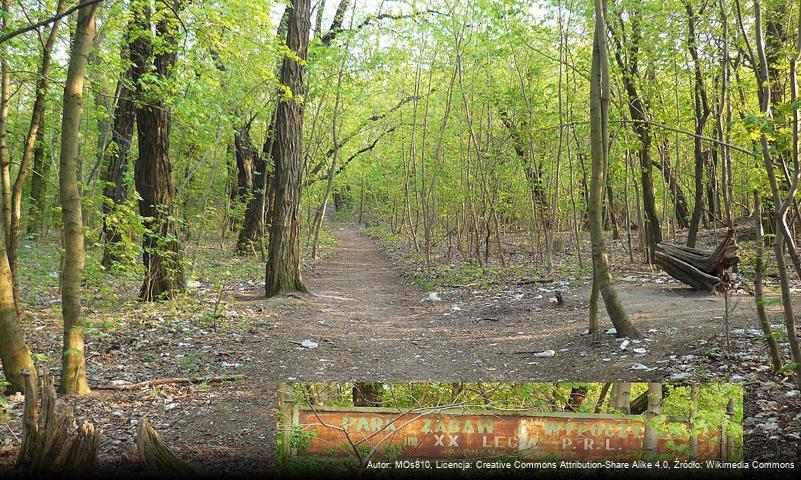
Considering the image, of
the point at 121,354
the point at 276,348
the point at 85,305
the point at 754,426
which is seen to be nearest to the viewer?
the point at 754,426

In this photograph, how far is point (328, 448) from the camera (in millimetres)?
2176

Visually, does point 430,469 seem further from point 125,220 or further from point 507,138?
point 507,138

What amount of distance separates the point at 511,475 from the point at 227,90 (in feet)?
37.4

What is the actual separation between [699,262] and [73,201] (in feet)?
28.7

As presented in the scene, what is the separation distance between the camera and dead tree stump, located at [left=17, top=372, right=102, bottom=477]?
272 centimetres

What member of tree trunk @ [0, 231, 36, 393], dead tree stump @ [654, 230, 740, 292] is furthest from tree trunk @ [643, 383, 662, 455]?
dead tree stump @ [654, 230, 740, 292]

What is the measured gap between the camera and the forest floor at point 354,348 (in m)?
3.76

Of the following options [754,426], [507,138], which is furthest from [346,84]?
[754,426]

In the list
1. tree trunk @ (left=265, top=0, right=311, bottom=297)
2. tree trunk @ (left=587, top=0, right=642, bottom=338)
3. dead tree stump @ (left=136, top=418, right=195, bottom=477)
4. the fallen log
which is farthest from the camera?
tree trunk @ (left=265, top=0, right=311, bottom=297)

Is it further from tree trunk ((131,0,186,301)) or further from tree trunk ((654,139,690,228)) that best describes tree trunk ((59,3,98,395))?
tree trunk ((654,139,690,228))

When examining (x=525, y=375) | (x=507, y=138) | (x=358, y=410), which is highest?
(x=507, y=138)

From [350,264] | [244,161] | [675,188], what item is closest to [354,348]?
[675,188]

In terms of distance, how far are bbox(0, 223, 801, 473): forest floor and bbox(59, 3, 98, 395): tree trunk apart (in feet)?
0.86

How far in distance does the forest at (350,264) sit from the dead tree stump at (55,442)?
0.06 feet
